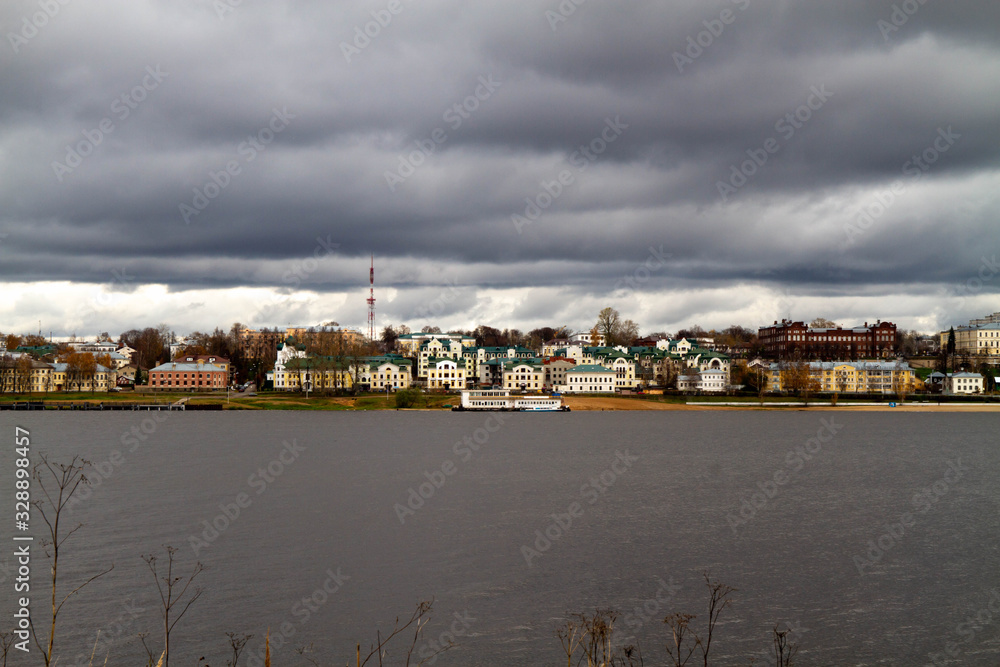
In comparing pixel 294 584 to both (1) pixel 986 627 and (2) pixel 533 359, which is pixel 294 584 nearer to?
(1) pixel 986 627

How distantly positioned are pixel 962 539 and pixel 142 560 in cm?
2503

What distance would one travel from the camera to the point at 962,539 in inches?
1018

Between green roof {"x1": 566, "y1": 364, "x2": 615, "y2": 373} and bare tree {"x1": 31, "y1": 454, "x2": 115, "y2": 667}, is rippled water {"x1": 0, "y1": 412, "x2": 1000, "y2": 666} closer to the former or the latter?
bare tree {"x1": 31, "y1": 454, "x2": 115, "y2": 667}

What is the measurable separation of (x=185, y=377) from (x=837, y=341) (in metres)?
116

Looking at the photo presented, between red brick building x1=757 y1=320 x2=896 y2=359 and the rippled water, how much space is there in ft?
334

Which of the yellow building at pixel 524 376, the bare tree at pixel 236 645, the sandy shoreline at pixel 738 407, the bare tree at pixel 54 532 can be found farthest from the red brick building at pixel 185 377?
the bare tree at pixel 236 645

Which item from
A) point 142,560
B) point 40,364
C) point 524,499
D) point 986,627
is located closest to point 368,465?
point 524,499

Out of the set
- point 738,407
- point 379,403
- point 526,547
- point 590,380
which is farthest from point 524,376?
point 526,547

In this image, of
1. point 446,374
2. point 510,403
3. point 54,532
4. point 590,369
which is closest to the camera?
point 54,532

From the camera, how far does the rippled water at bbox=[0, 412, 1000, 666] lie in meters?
16.8

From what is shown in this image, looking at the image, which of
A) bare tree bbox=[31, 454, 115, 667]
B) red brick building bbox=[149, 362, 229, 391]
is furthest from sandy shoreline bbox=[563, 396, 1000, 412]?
bare tree bbox=[31, 454, 115, 667]

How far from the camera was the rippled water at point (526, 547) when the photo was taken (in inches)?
663

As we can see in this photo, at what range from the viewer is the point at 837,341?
500 ft

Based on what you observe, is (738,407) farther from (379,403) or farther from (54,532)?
(54,532)
